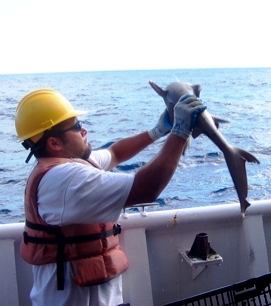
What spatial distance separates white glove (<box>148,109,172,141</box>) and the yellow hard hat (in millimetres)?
724

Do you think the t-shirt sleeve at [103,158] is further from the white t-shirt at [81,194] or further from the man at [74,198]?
the white t-shirt at [81,194]

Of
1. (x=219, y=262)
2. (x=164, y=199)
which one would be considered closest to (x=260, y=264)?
(x=219, y=262)

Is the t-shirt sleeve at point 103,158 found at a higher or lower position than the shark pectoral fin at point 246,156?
higher

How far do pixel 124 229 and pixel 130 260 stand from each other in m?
0.21

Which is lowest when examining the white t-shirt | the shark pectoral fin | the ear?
the white t-shirt

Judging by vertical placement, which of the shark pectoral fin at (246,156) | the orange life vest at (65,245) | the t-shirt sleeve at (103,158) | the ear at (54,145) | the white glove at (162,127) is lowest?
the orange life vest at (65,245)

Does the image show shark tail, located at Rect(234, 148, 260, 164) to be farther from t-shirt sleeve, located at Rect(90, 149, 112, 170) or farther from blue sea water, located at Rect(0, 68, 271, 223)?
t-shirt sleeve, located at Rect(90, 149, 112, 170)

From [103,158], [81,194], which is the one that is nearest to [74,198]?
[81,194]

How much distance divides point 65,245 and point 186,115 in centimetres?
84

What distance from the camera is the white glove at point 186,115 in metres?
2.13

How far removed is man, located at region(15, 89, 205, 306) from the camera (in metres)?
2.00

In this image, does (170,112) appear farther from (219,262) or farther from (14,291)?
(14,291)

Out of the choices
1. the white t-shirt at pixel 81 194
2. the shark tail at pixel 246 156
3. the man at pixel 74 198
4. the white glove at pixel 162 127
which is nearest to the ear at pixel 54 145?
the man at pixel 74 198

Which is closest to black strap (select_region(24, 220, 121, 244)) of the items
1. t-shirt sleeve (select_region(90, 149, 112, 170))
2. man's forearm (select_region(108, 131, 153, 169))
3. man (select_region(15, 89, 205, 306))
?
man (select_region(15, 89, 205, 306))
